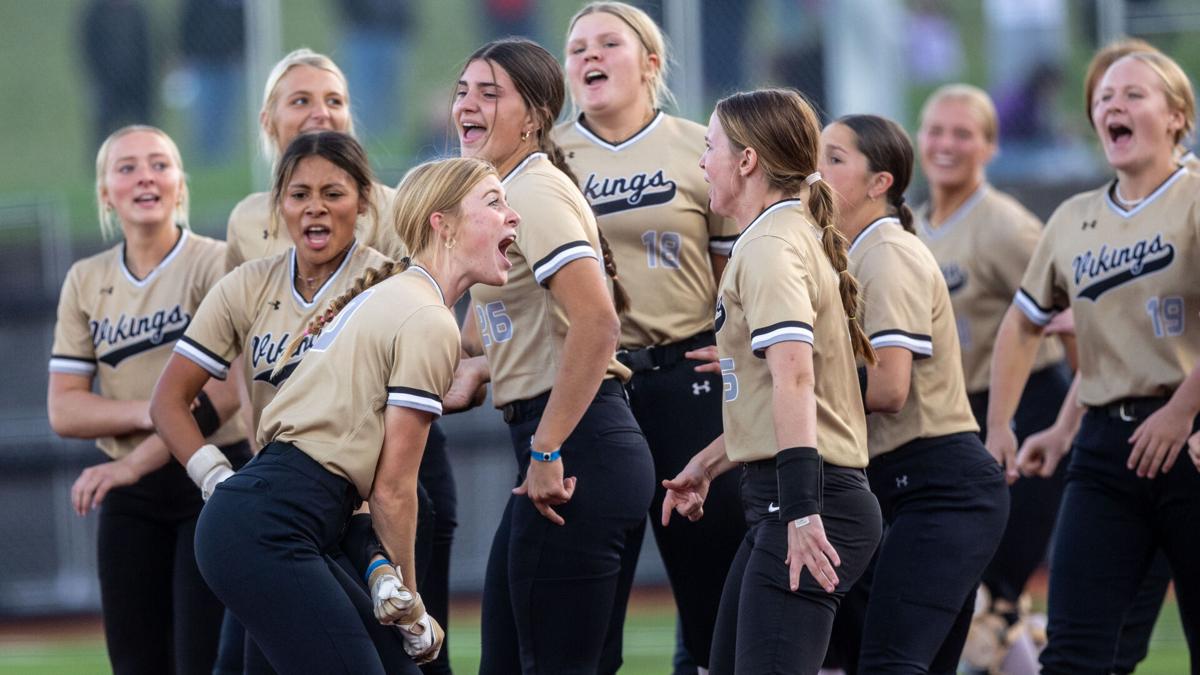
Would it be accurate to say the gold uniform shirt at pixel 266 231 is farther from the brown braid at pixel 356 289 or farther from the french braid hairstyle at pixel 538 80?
the brown braid at pixel 356 289

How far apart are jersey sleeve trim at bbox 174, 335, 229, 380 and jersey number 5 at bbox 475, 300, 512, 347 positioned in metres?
0.71

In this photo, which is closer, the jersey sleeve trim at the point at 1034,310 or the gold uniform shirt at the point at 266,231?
the gold uniform shirt at the point at 266,231

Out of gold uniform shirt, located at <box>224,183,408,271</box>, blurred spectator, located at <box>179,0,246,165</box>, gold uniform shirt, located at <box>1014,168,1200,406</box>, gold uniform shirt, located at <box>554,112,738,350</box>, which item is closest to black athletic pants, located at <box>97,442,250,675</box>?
gold uniform shirt, located at <box>224,183,408,271</box>

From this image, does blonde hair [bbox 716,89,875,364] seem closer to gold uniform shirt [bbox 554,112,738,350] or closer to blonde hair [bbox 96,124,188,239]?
gold uniform shirt [bbox 554,112,738,350]

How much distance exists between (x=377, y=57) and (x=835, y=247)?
870 cm

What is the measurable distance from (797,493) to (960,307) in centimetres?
297

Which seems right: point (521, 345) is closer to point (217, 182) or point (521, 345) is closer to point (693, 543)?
point (693, 543)

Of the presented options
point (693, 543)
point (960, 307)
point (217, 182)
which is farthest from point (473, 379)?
point (217, 182)

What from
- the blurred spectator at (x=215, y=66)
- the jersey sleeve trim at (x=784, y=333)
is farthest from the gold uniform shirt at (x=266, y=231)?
the blurred spectator at (x=215, y=66)

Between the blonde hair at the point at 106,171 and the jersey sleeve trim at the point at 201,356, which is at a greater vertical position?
the blonde hair at the point at 106,171

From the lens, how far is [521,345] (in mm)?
3988

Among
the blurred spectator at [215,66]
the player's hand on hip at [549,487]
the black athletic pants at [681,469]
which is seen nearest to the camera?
the player's hand on hip at [549,487]

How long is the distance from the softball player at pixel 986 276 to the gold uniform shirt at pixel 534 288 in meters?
2.38

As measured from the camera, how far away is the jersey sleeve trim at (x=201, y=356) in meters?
4.18
